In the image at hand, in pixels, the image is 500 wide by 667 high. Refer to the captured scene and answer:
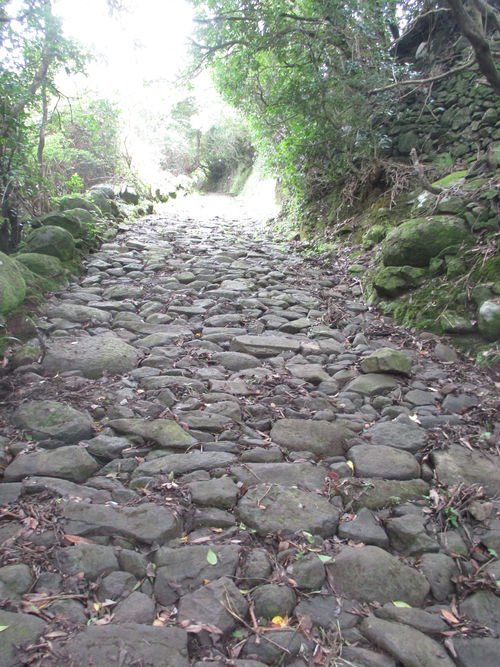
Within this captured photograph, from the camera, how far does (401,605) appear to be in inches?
66.7

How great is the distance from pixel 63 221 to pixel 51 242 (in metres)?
0.90

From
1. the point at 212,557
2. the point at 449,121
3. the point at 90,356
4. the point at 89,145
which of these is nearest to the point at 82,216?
the point at 90,356

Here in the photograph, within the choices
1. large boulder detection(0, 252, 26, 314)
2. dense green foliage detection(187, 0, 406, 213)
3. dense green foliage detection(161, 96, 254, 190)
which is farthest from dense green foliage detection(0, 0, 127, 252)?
dense green foliage detection(161, 96, 254, 190)

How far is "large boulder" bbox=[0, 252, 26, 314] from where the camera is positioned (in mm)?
3416

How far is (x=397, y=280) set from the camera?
468 centimetres

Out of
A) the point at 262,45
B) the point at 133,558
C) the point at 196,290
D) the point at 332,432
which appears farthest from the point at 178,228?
the point at 133,558

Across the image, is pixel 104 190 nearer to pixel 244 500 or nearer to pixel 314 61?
pixel 314 61

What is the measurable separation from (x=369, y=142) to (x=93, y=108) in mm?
8028

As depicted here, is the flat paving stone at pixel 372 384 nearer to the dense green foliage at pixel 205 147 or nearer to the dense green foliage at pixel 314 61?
the dense green foliage at pixel 314 61

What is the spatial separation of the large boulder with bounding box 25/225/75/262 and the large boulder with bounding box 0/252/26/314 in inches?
59.4

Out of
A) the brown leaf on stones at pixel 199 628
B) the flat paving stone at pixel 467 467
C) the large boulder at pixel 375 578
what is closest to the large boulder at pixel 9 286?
the brown leaf on stones at pixel 199 628

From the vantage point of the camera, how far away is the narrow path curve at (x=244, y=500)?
1.54 m

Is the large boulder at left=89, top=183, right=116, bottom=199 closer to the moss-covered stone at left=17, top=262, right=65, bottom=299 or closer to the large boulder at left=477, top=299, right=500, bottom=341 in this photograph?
the moss-covered stone at left=17, top=262, right=65, bottom=299

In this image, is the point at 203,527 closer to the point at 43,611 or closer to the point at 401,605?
the point at 43,611
